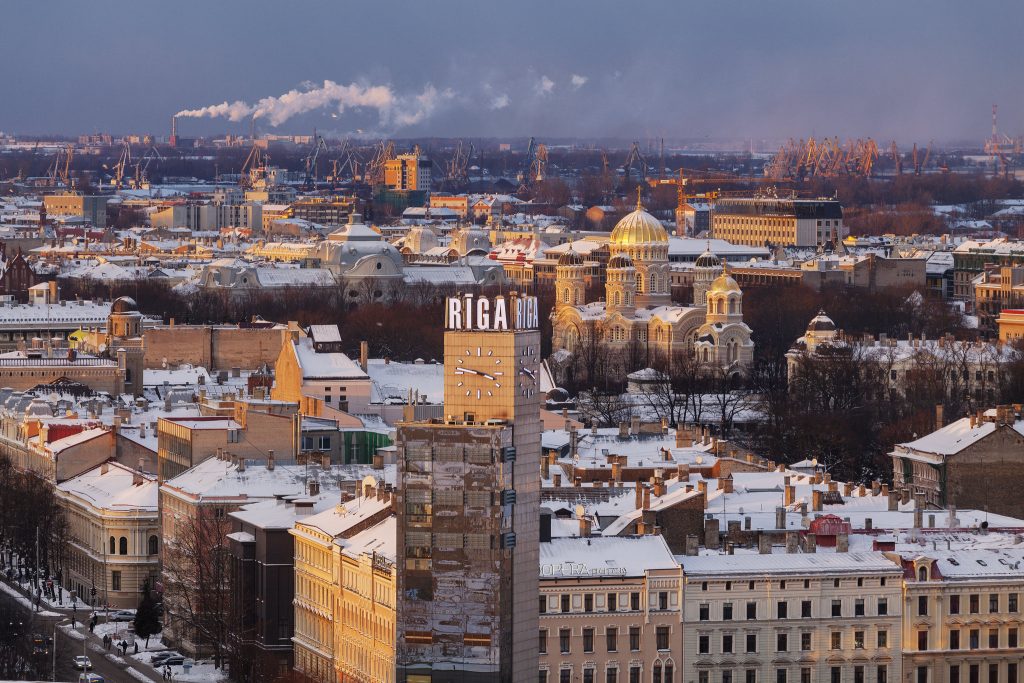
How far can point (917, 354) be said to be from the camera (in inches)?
4358

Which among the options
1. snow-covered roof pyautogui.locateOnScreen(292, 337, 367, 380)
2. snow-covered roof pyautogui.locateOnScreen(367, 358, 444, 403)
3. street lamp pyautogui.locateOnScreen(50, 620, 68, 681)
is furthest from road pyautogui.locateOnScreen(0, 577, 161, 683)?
snow-covered roof pyautogui.locateOnScreen(367, 358, 444, 403)

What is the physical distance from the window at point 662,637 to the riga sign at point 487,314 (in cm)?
575

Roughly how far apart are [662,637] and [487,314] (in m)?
6.40

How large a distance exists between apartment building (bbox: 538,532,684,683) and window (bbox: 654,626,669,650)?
0.02 meters

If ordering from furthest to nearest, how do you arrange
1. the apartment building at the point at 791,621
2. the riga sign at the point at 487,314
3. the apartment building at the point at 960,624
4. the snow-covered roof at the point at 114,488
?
the snow-covered roof at the point at 114,488 < the apartment building at the point at 960,624 < the apartment building at the point at 791,621 < the riga sign at the point at 487,314

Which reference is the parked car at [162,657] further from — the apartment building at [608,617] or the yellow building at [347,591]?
the apartment building at [608,617]

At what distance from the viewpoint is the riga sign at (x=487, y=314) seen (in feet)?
177

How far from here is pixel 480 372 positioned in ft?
177

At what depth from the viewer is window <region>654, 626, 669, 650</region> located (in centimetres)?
5684

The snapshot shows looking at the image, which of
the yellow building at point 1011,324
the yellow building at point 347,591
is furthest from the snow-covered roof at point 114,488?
the yellow building at point 1011,324

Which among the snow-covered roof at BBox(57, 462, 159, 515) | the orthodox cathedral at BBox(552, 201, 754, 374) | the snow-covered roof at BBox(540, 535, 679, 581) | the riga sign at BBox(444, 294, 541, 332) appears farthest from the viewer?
the orthodox cathedral at BBox(552, 201, 754, 374)

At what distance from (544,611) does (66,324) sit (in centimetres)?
6745

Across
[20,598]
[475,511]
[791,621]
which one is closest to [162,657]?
[20,598]

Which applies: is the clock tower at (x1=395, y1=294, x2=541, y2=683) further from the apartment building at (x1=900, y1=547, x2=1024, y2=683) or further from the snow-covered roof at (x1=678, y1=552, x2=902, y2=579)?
the apartment building at (x1=900, y1=547, x2=1024, y2=683)
